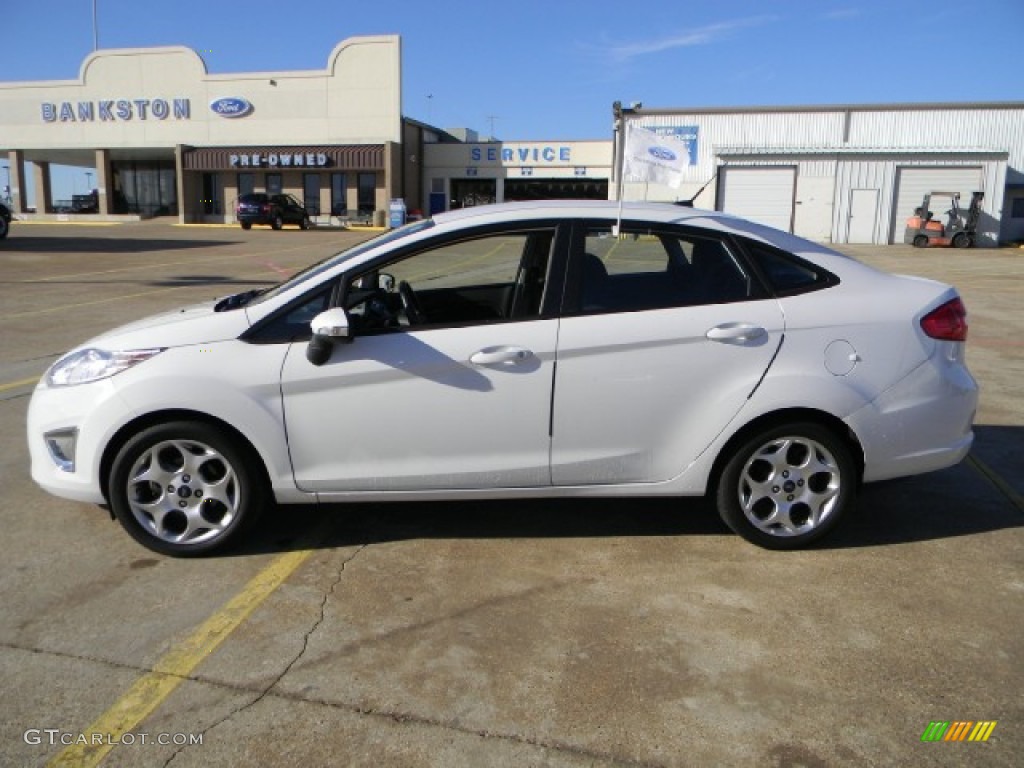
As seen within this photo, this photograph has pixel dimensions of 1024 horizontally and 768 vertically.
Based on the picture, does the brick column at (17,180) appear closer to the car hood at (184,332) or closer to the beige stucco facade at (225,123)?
the beige stucco facade at (225,123)

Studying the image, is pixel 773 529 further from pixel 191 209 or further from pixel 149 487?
pixel 191 209

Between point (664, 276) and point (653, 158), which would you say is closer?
point (664, 276)

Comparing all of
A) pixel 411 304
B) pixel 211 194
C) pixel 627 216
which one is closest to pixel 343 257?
pixel 411 304

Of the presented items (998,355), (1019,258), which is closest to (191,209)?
(1019,258)

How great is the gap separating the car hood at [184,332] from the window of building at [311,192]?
4522 centimetres

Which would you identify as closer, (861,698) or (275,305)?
(861,698)

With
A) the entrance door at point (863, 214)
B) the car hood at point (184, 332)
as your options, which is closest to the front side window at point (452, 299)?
the car hood at point (184, 332)

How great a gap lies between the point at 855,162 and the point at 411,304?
3646 centimetres

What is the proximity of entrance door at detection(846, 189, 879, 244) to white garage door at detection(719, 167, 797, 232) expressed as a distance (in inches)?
103

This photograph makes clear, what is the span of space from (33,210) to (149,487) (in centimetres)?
5731

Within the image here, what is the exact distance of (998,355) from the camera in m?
9.12

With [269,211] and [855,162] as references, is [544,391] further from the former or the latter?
[269,211]

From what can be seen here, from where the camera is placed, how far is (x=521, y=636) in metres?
3.16

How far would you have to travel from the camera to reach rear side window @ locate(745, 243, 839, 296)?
3.84 m
